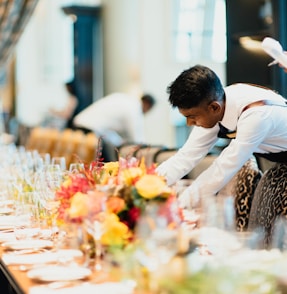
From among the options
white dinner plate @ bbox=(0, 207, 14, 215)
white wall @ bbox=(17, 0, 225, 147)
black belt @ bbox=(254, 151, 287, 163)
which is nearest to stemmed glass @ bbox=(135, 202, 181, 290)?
black belt @ bbox=(254, 151, 287, 163)

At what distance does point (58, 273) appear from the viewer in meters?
2.40

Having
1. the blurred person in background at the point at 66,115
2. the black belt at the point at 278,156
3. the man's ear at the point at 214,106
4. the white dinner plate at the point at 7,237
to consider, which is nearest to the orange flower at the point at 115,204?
the white dinner plate at the point at 7,237

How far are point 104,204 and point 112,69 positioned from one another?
32.0ft

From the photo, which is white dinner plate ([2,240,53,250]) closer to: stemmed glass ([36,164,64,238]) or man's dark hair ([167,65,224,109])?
stemmed glass ([36,164,64,238])

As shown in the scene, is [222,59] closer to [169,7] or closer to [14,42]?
[169,7]

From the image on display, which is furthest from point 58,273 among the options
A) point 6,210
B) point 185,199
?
point 6,210

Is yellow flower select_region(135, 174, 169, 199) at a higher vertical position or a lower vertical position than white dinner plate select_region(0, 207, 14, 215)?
higher

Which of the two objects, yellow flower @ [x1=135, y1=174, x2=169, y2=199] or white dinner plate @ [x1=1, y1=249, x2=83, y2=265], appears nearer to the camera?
yellow flower @ [x1=135, y1=174, x2=169, y2=199]

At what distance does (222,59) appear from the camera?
9820 millimetres

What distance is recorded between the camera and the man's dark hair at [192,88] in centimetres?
321

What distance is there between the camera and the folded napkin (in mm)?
2128

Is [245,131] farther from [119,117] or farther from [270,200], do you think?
[119,117]

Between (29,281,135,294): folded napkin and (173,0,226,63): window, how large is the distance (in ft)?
25.3

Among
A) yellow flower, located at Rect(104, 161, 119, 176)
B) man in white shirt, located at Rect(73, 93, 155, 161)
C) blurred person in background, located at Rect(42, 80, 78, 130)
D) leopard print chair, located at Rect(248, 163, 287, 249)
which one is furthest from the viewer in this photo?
blurred person in background, located at Rect(42, 80, 78, 130)
